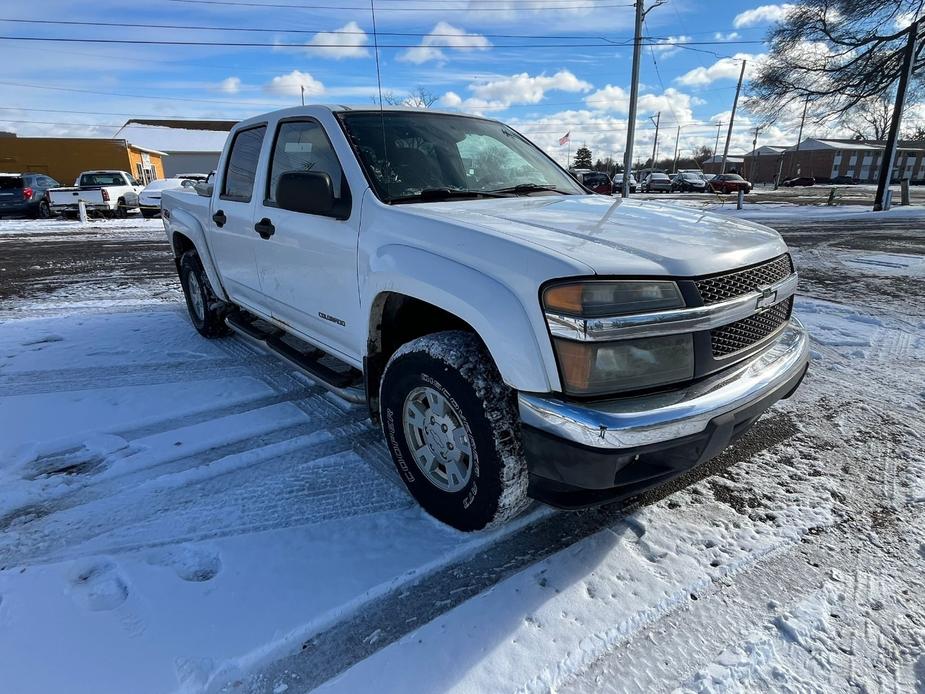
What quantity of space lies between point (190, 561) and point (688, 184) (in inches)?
1801

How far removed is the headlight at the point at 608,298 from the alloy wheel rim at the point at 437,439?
67cm

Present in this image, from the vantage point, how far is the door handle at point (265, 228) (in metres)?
3.44

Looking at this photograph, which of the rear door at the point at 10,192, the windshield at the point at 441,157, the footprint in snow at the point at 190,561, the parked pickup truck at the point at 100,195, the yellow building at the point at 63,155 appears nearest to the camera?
the footprint in snow at the point at 190,561

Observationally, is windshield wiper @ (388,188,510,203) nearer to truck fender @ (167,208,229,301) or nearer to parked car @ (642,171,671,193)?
truck fender @ (167,208,229,301)

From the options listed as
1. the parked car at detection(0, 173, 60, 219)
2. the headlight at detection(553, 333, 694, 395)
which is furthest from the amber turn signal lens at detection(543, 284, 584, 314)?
the parked car at detection(0, 173, 60, 219)

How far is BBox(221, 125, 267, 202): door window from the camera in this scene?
152 inches

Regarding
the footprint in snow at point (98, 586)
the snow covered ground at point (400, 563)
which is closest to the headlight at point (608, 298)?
the snow covered ground at point (400, 563)

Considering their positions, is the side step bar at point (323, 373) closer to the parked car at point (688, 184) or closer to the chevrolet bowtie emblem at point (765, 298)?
the chevrolet bowtie emblem at point (765, 298)

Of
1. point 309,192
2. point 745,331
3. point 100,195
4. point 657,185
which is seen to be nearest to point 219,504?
point 309,192

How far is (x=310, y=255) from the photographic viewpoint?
3.11 m

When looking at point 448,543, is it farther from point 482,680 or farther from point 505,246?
point 505,246

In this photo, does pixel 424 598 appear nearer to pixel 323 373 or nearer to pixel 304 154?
pixel 323 373

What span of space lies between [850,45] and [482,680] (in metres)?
26.3

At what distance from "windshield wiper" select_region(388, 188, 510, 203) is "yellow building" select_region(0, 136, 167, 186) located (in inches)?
1688
